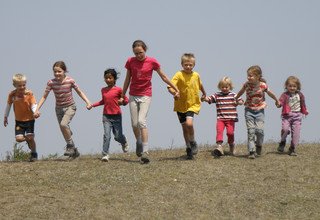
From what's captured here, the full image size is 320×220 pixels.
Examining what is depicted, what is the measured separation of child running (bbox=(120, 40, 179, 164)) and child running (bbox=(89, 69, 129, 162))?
58cm

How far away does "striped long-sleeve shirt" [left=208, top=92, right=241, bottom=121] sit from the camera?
12797 mm

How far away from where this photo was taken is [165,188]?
10523mm

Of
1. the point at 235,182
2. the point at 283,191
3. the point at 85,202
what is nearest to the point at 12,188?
the point at 85,202

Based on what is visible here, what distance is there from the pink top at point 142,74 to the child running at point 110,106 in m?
0.63

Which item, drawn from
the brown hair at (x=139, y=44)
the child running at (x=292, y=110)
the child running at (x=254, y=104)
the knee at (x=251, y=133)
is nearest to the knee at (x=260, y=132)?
the child running at (x=254, y=104)

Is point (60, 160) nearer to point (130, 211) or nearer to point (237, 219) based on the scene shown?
point (130, 211)

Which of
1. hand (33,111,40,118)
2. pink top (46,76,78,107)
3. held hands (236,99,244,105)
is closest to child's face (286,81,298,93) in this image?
held hands (236,99,244,105)

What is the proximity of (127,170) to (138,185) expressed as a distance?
86 centimetres

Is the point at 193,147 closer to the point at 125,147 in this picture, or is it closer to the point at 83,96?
the point at 125,147

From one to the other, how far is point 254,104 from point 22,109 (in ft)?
17.6

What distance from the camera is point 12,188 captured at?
10625mm

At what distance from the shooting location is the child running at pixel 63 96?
40.7 ft

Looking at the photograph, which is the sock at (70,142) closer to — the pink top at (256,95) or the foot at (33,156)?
the foot at (33,156)

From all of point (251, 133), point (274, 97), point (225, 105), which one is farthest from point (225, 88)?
point (251, 133)
